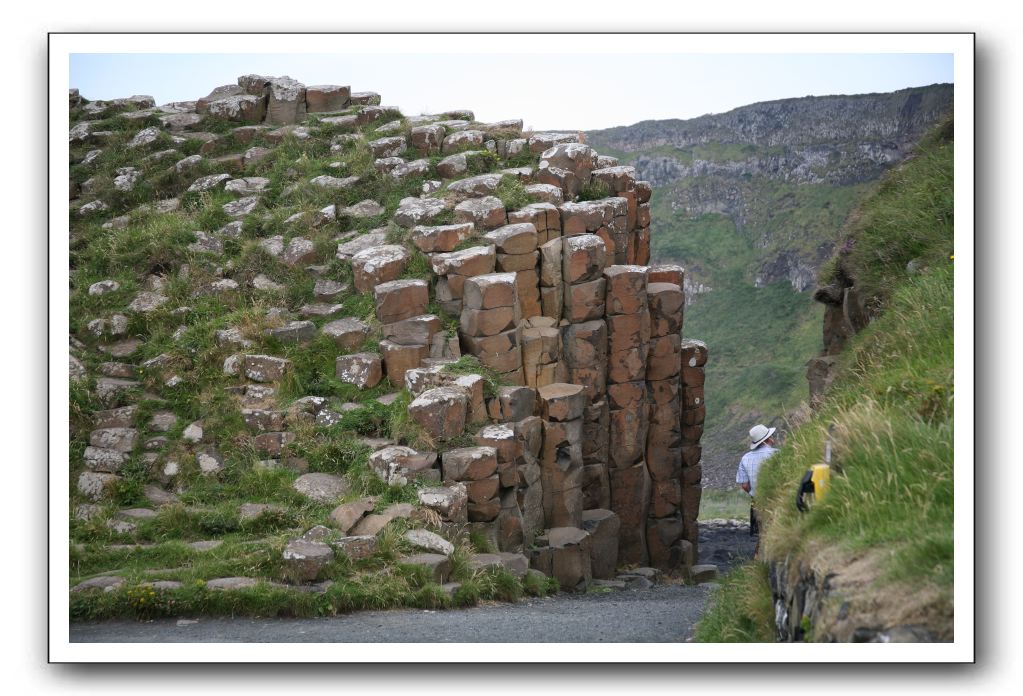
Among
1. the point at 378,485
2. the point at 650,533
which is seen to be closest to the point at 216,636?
the point at 378,485

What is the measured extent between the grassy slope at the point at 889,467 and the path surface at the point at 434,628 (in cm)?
92

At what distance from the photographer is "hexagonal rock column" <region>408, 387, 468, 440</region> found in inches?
633

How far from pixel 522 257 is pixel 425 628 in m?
9.27

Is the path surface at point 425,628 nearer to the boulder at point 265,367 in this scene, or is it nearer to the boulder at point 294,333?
the boulder at point 265,367

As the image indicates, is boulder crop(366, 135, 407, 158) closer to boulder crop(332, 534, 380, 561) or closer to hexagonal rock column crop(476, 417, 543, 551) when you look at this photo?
hexagonal rock column crop(476, 417, 543, 551)

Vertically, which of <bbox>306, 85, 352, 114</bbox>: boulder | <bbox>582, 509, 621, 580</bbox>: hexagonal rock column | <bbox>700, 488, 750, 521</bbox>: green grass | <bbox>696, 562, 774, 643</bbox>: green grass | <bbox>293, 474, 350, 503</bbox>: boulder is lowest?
<bbox>700, 488, 750, 521</bbox>: green grass

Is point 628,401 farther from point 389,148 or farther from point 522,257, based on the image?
point 389,148

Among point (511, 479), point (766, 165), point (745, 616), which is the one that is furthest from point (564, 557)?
point (766, 165)

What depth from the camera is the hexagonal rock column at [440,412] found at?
16.1 m

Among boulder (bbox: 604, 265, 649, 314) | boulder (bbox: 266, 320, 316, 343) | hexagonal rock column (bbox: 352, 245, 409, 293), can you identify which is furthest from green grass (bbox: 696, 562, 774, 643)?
boulder (bbox: 604, 265, 649, 314)

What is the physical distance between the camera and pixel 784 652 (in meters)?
9.60

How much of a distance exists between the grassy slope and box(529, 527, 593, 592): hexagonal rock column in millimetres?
4229

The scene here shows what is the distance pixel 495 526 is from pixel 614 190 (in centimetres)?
996
